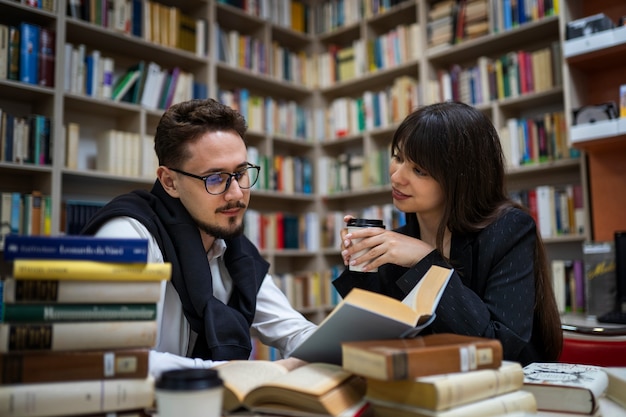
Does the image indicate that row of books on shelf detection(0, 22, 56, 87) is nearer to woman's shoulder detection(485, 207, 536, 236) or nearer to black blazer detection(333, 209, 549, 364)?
black blazer detection(333, 209, 549, 364)

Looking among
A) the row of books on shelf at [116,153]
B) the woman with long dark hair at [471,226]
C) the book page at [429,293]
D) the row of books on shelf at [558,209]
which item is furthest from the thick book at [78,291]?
the row of books on shelf at [558,209]

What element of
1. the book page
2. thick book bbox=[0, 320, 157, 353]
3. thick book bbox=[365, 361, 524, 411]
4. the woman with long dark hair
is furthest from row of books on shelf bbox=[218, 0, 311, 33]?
thick book bbox=[365, 361, 524, 411]

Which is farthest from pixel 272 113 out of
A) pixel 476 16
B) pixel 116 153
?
pixel 476 16

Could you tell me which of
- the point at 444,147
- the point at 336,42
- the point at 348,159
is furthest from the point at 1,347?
the point at 336,42

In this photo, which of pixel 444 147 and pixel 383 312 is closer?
pixel 383 312

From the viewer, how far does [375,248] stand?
106cm

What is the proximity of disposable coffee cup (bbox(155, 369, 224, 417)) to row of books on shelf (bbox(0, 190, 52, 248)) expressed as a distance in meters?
2.38

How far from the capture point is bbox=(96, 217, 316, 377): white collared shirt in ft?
3.95

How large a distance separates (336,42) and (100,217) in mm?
3685

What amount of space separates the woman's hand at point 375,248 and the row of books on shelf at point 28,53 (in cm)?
239

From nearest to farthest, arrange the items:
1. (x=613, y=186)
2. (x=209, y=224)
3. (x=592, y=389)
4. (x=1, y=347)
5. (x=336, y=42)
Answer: (x=1, y=347) < (x=592, y=389) < (x=209, y=224) < (x=613, y=186) < (x=336, y=42)

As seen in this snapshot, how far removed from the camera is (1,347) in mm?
673

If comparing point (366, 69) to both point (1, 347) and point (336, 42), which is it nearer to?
point (336, 42)

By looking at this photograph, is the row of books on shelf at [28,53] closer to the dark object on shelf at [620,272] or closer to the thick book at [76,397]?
the thick book at [76,397]
